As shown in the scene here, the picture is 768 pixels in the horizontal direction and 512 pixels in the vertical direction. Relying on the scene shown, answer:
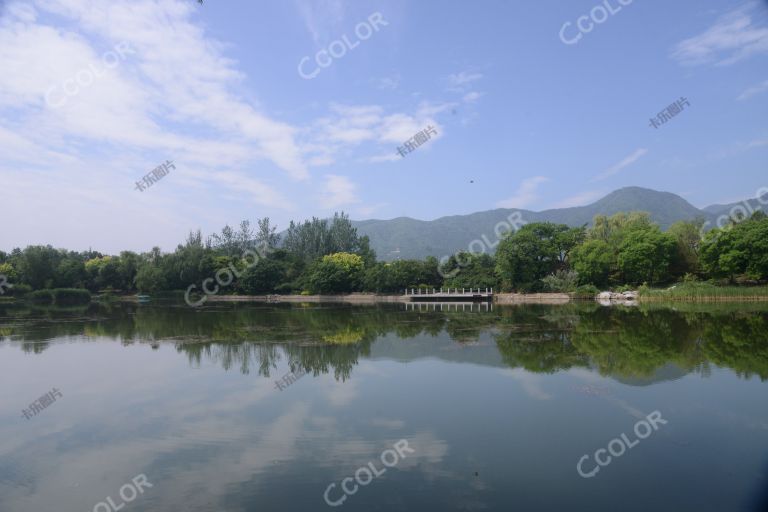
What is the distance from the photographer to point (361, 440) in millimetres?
5996

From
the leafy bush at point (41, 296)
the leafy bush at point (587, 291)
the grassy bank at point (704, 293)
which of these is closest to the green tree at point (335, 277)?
the leafy bush at point (587, 291)

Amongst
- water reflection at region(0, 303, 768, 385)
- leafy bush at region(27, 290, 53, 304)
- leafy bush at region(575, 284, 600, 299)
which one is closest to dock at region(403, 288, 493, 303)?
leafy bush at region(575, 284, 600, 299)

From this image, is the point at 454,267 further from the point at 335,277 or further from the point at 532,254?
the point at 335,277

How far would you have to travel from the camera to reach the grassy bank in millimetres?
30625

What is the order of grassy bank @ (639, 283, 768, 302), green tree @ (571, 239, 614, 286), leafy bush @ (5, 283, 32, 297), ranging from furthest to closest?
1. leafy bush @ (5, 283, 32, 297)
2. green tree @ (571, 239, 614, 286)
3. grassy bank @ (639, 283, 768, 302)

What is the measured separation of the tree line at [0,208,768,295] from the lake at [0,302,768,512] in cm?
2628

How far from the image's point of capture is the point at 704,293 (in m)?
32.3

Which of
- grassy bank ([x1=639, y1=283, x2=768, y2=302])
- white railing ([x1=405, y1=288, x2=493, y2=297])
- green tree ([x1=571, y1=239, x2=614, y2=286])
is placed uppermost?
green tree ([x1=571, y1=239, x2=614, y2=286])

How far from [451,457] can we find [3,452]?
17.8 ft

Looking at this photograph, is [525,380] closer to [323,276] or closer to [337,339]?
[337,339]

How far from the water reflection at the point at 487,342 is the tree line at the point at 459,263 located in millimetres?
16664

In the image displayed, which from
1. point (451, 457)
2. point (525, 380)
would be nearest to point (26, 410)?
point (451, 457)

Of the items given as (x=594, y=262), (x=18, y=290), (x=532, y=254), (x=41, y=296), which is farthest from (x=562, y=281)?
(x=18, y=290)

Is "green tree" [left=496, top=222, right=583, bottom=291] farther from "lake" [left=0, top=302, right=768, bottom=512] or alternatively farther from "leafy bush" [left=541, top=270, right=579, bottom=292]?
"lake" [left=0, top=302, right=768, bottom=512]
